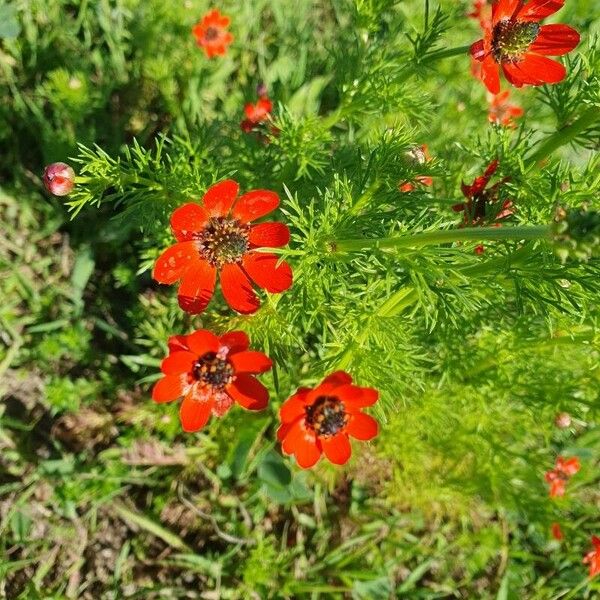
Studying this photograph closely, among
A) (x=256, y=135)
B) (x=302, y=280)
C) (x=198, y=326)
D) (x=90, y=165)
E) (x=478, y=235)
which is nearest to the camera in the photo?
(x=478, y=235)

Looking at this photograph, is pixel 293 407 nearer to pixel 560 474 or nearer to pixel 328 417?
pixel 328 417

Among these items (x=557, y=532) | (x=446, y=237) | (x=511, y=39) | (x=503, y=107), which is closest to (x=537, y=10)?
(x=511, y=39)

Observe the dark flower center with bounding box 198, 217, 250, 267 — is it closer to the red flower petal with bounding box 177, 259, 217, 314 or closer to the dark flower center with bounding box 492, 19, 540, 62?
the red flower petal with bounding box 177, 259, 217, 314

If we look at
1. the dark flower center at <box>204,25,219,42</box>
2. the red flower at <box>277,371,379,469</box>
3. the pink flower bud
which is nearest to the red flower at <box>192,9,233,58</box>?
the dark flower center at <box>204,25,219,42</box>

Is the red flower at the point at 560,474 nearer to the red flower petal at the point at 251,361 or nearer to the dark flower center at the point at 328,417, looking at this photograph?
the dark flower center at the point at 328,417

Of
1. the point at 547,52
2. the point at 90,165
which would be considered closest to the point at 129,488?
the point at 90,165

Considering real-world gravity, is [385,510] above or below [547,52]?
below

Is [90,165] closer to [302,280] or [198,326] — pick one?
[302,280]
